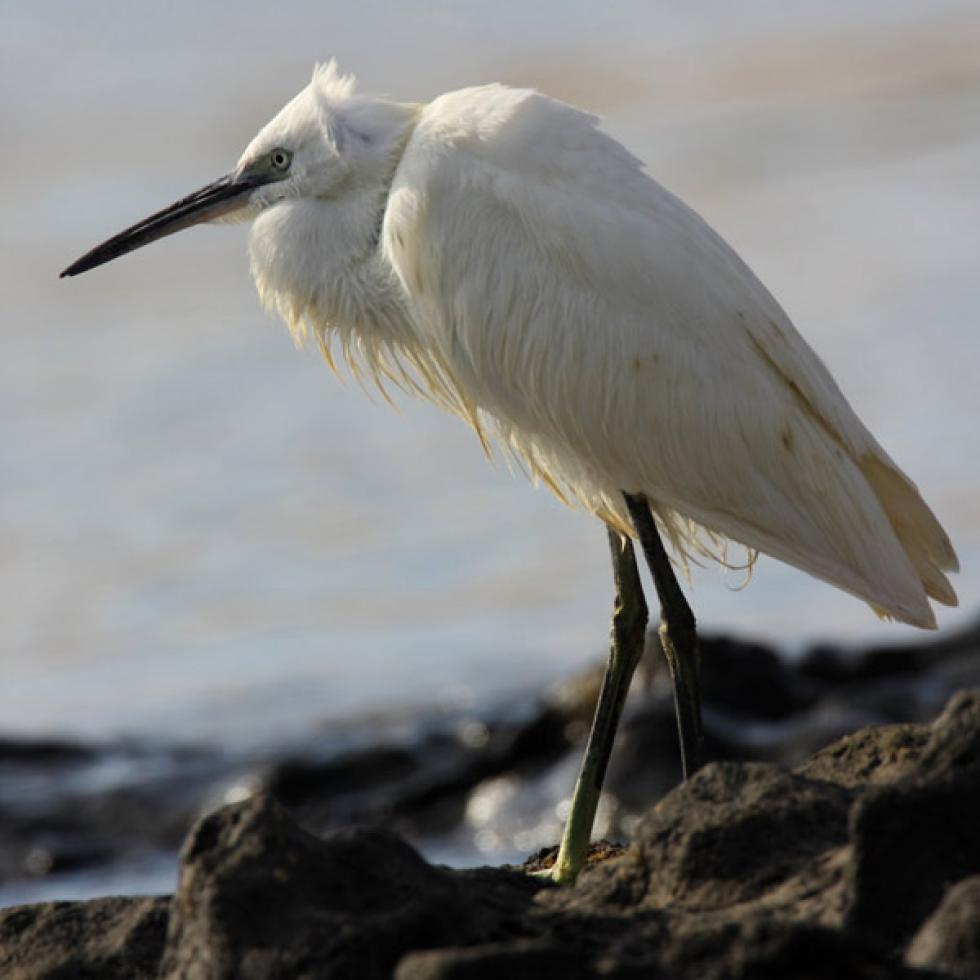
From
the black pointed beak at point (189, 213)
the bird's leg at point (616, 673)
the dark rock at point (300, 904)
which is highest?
the black pointed beak at point (189, 213)

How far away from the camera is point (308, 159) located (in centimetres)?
807

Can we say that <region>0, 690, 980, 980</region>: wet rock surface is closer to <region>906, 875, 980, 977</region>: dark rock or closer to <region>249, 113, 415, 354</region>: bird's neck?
<region>906, 875, 980, 977</region>: dark rock

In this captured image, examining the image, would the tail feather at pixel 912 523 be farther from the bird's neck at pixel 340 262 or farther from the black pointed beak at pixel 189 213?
the black pointed beak at pixel 189 213

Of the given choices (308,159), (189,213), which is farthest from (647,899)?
(189,213)

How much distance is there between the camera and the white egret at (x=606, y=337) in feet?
24.2

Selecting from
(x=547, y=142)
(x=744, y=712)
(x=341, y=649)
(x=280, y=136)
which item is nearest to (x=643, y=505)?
(x=547, y=142)

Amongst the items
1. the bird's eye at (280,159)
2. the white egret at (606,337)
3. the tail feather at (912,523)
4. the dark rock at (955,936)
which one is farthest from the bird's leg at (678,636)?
the dark rock at (955,936)

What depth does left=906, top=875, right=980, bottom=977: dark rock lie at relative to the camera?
427cm

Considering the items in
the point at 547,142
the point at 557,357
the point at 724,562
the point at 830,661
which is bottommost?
the point at 830,661

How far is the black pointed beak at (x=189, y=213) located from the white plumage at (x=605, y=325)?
0.52m

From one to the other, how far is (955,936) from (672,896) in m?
1.07

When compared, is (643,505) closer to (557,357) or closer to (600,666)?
(557,357)

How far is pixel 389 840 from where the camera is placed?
513cm

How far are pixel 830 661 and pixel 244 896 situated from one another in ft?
37.1
